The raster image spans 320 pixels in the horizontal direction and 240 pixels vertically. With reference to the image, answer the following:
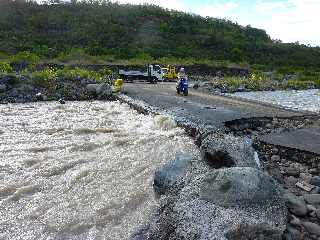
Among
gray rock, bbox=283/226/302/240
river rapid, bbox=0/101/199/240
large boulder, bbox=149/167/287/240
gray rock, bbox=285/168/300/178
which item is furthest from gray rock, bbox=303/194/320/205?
river rapid, bbox=0/101/199/240

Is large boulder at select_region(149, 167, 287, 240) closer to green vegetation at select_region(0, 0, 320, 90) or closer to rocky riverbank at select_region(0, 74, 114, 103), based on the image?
rocky riverbank at select_region(0, 74, 114, 103)

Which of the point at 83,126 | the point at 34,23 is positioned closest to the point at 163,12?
the point at 34,23

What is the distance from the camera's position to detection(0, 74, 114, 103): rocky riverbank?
919 inches

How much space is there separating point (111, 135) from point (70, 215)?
21.6 feet

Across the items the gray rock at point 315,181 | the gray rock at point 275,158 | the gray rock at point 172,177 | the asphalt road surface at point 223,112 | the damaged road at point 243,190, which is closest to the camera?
the damaged road at point 243,190

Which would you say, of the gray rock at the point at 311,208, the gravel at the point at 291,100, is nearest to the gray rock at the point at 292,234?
the gray rock at the point at 311,208

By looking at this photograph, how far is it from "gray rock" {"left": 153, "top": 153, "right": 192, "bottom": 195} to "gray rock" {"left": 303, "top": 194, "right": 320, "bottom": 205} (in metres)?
1.99

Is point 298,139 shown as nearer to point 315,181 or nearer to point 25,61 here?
point 315,181

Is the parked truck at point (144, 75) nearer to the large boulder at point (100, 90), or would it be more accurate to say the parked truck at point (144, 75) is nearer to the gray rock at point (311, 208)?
the large boulder at point (100, 90)

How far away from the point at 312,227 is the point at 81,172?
514 centimetres

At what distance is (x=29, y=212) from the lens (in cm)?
714

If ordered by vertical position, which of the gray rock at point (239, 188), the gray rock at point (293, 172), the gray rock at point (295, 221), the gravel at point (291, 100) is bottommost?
the gravel at point (291, 100)

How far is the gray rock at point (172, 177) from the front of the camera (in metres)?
7.31

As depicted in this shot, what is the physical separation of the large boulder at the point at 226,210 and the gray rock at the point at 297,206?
31cm
